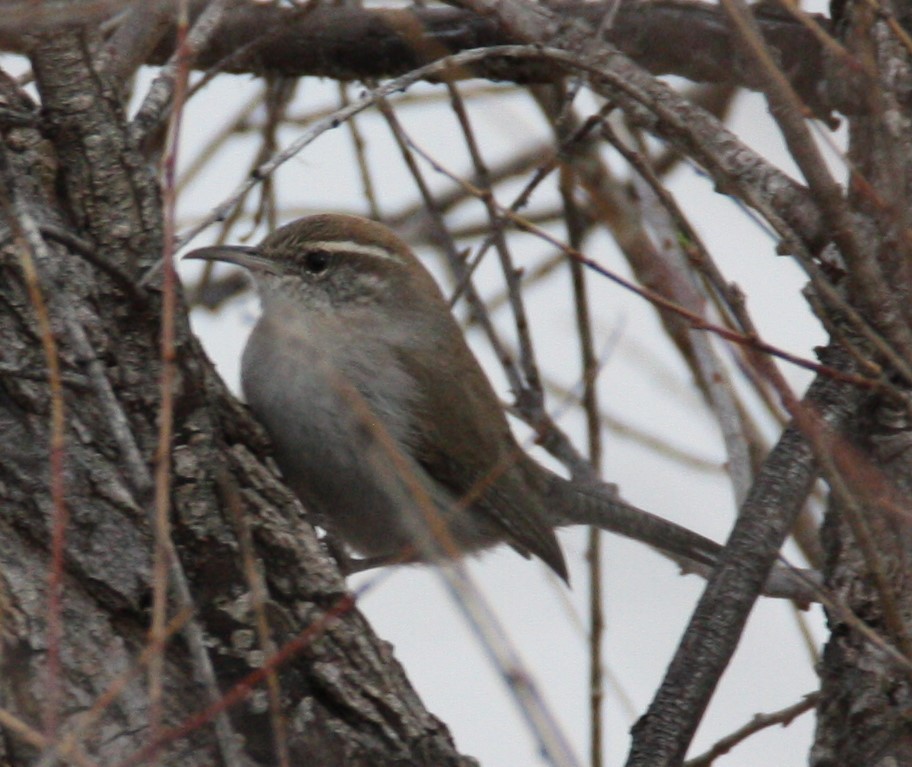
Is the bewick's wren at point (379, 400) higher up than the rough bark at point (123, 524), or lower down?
higher up

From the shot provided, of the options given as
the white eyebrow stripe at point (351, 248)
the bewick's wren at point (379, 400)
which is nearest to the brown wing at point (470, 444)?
the bewick's wren at point (379, 400)

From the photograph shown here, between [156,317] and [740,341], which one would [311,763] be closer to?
[156,317]

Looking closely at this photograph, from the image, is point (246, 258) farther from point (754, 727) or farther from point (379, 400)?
point (754, 727)

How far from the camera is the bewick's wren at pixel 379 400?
4.11 metres

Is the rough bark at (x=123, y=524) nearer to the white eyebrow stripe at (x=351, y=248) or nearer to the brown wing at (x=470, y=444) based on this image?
the brown wing at (x=470, y=444)

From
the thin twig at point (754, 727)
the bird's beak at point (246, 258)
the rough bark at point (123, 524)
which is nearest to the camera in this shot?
the rough bark at point (123, 524)

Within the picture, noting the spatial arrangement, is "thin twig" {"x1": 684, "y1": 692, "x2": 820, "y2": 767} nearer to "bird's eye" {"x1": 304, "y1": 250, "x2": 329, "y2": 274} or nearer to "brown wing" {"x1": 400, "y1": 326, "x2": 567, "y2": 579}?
"brown wing" {"x1": 400, "y1": 326, "x2": 567, "y2": 579}

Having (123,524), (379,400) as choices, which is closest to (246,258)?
(379,400)

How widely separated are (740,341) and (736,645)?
1.06 m

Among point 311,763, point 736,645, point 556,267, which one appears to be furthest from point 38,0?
point 556,267

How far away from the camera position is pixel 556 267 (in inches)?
246

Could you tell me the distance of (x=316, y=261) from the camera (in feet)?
15.4

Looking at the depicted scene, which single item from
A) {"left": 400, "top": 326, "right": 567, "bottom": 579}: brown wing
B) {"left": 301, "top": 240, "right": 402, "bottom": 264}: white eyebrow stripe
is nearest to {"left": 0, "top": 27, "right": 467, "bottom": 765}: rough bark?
{"left": 400, "top": 326, "right": 567, "bottom": 579}: brown wing

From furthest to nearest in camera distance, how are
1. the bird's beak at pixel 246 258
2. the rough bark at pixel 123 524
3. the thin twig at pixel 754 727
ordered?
1. the bird's beak at pixel 246 258
2. the thin twig at pixel 754 727
3. the rough bark at pixel 123 524
